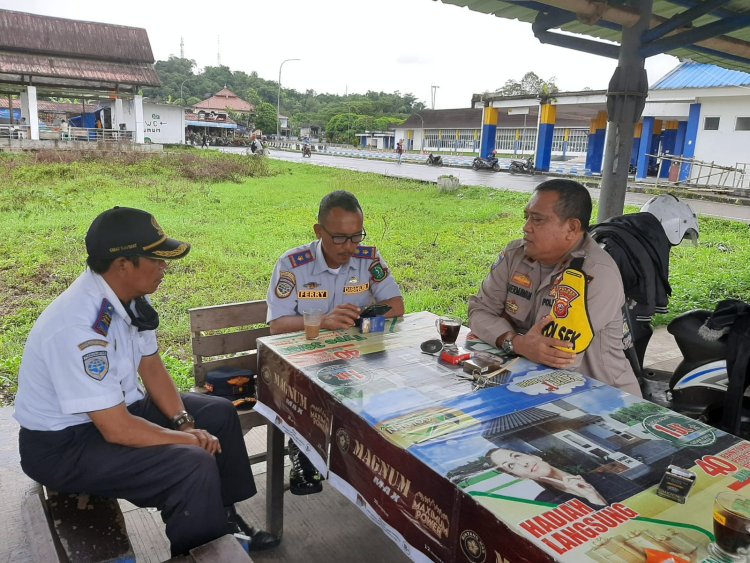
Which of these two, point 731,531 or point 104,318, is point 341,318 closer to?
point 104,318

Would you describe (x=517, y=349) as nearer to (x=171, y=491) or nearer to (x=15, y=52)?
(x=171, y=491)

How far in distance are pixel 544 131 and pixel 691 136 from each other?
6.72m

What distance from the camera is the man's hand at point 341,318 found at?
235cm

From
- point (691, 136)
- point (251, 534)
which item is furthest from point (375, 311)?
point (691, 136)

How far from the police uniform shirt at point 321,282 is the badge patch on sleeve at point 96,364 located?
86 cm

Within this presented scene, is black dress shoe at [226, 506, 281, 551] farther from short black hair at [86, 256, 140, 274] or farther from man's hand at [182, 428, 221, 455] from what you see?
short black hair at [86, 256, 140, 274]

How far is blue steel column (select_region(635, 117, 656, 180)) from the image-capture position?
21875 mm

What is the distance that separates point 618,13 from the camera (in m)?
3.58

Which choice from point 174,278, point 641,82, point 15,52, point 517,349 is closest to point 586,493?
point 517,349

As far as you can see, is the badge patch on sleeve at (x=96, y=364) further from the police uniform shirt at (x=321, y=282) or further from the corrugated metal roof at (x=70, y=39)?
the corrugated metal roof at (x=70, y=39)

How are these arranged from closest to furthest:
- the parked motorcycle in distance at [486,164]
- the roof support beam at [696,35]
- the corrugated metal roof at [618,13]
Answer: the corrugated metal roof at [618,13], the roof support beam at [696,35], the parked motorcycle in distance at [486,164]

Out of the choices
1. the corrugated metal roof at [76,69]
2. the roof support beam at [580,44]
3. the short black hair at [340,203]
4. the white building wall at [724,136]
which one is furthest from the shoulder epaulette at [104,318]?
the corrugated metal roof at [76,69]

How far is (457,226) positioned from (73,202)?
689cm

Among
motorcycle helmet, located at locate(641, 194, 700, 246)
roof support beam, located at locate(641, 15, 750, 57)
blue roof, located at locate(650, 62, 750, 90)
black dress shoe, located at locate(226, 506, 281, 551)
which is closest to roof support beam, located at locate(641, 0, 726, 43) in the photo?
roof support beam, located at locate(641, 15, 750, 57)
